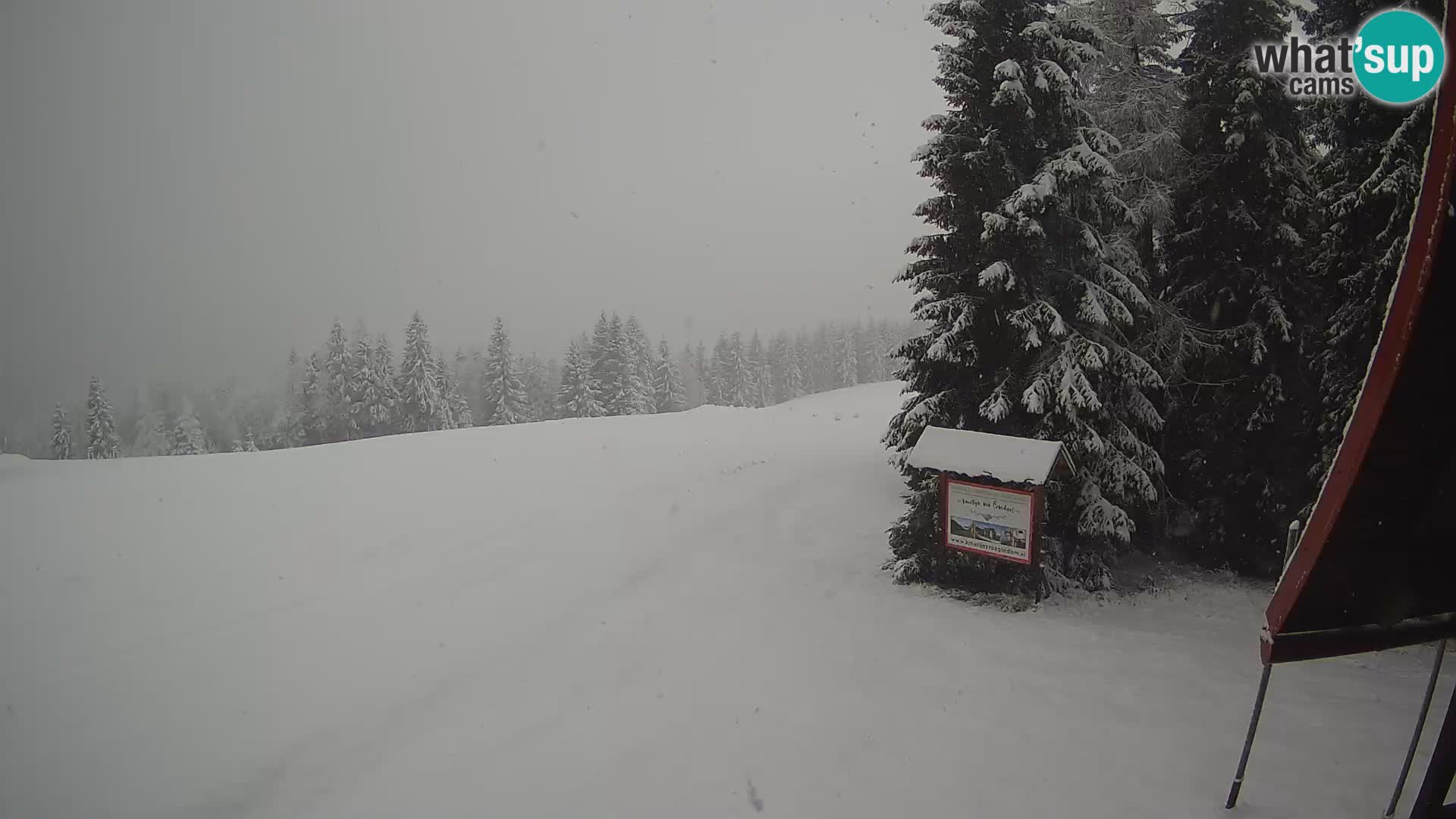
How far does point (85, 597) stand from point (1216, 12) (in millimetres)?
21385

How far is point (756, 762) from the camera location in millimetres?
6395

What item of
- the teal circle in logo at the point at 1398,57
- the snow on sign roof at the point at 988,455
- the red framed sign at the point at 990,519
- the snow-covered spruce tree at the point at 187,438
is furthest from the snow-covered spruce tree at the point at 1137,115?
the snow-covered spruce tree at the point at 187,438

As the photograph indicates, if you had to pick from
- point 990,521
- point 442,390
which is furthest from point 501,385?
point 990,521

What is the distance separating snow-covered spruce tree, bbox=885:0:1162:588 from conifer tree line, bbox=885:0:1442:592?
0.04m

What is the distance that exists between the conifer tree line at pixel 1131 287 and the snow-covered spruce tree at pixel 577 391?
41.3m

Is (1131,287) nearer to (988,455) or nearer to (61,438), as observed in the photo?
(988,455)

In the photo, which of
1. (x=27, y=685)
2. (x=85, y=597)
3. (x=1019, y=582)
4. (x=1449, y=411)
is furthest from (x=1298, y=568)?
(x=85, y=597)

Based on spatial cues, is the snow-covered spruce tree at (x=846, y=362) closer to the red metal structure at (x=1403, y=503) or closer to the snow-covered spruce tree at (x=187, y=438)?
the snow-covered spruce tree at (x=187, y=438)

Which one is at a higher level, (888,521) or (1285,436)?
(1285,436)

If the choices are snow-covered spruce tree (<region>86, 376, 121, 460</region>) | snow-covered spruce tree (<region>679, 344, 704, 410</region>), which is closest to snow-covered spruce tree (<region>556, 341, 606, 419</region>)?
snow-covered spruce tree (<region>86, 376, 121, 460</region>)

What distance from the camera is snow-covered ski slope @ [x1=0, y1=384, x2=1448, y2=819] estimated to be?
19.9 feet

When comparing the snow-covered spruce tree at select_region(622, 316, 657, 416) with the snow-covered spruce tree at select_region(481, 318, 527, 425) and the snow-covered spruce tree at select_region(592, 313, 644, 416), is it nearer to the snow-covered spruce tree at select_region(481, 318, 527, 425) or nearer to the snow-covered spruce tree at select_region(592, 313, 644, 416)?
the snow-covered spruce tree at select_region(592, 313, 644, 416)

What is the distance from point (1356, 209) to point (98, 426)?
78.0 m

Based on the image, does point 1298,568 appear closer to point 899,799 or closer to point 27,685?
point 899,799
